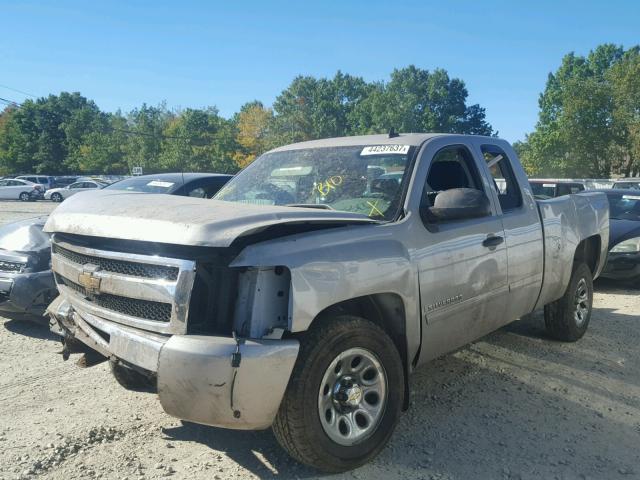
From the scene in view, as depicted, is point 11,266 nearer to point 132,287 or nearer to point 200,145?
point 132,287

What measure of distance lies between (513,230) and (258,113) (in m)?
71.8

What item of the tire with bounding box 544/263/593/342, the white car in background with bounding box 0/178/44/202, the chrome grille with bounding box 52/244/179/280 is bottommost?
the white car in background with bounding box 0/178/44/202

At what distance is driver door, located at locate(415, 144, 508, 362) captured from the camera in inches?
140

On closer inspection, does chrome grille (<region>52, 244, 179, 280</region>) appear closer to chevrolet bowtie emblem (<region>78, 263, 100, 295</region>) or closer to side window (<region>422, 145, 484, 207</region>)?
chevrolet bowtie emblem (<region>78, 263, 100, 295</region>)

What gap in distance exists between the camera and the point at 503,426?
147 inches

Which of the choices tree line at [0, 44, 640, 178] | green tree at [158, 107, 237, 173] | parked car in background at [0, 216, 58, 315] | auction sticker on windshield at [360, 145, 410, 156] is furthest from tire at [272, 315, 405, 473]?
green tree at [158, 107, 237, 173]

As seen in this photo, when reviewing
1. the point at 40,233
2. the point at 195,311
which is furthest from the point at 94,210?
the point at 40,233

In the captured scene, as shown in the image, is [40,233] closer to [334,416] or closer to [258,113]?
[334,416]

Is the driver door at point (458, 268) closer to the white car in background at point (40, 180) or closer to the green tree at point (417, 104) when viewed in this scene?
the white car in background at point (40, 180)

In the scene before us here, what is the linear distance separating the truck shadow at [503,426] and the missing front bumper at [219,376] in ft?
2.03

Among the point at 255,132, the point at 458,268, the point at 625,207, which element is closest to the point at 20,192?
the point at 625,207

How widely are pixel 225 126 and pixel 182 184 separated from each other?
59534 millimetres

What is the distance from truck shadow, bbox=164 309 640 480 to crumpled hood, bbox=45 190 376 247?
4.51 ft

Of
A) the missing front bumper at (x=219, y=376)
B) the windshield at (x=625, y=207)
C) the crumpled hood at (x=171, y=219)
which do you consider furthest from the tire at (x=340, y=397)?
the windshield at (x=625, y=207)
